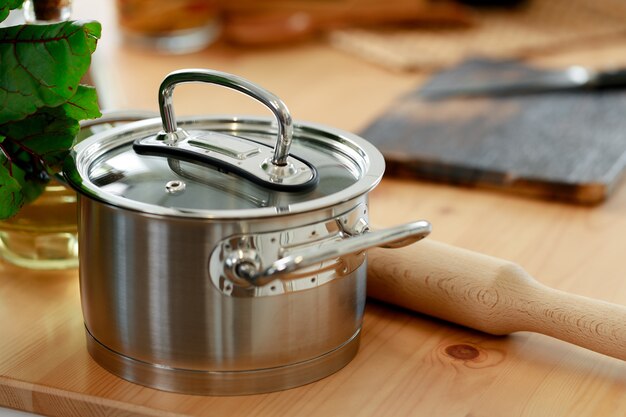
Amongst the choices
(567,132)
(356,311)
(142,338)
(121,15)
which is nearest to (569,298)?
(356,311)

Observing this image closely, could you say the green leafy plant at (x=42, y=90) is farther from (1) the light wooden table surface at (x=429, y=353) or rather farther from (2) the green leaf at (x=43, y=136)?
(1) the light wooden table surface at (x=429, y=353)

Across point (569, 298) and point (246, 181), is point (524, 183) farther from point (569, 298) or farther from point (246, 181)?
point (246, 181)

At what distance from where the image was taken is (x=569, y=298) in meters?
0.64

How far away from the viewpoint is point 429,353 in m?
0.66

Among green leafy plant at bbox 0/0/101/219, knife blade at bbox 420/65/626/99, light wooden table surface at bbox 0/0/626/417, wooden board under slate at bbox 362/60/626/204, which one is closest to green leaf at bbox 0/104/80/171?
green leafy plant at bbox 0/0/101/219

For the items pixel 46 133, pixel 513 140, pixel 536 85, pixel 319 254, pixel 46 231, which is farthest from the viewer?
pixel 536 85

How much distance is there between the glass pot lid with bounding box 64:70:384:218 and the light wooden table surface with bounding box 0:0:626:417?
0.12m

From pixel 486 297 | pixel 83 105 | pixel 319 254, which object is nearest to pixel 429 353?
pixel 486 297

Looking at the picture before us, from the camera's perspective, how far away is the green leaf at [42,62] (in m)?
0.61

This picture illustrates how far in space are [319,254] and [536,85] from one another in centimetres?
80

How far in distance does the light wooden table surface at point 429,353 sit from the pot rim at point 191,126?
0.13 m

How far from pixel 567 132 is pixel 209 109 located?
0.43 metres

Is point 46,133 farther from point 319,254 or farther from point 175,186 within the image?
point 319,254

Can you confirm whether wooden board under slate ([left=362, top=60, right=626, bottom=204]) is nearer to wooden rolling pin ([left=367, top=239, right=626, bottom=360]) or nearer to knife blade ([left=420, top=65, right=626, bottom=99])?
→ knife blade ([left=420, top=65, right=626, bottom=99])
